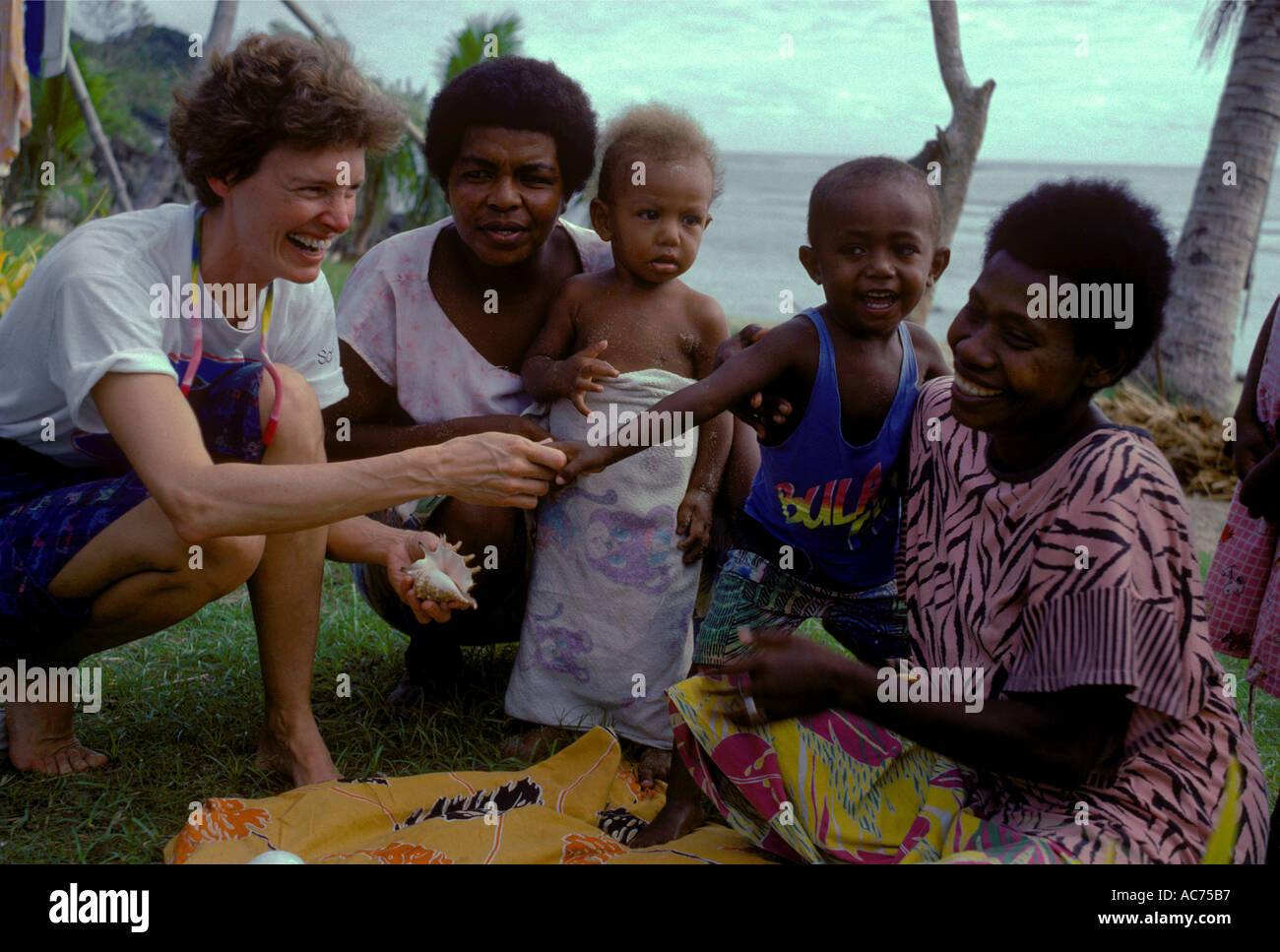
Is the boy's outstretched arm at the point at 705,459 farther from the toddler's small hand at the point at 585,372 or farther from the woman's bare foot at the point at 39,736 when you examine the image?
the woman's bare foot at the point at 39,736

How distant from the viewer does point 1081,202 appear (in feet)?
6.77

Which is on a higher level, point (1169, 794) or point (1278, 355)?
point (1278, 355)

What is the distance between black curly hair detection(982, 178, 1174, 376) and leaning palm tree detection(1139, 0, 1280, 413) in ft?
18.9

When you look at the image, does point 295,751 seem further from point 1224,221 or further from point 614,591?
point 1224,221

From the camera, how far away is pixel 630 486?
3.01m

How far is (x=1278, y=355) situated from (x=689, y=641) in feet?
5.39

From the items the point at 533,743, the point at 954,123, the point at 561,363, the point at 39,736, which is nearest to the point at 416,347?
the point at 561,363

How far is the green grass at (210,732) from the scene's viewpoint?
8.82 ft

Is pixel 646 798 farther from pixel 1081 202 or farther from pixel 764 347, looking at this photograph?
pixel 1081 202

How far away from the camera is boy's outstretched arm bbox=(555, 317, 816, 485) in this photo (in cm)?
267

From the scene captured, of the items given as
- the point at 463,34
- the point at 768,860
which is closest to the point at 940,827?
the point at 768,860

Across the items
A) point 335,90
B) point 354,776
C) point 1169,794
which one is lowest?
point 354,776

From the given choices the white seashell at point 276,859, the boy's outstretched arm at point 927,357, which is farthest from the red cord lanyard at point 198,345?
the boy's outstretched arm at point 927,357

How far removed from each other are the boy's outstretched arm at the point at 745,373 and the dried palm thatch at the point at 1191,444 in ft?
15.7
